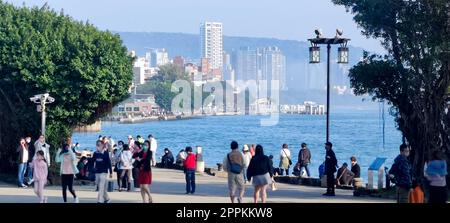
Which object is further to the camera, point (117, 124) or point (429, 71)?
point (117, 124)

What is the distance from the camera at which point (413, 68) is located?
26.7 metres

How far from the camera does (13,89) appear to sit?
3094cm

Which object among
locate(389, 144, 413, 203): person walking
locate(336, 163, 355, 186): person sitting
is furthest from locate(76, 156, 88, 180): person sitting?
locate(389, 144, 413, 203): person walking

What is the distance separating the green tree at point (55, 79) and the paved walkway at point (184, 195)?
2.45 meters

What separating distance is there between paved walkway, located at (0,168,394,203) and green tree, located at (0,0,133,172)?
2.45m

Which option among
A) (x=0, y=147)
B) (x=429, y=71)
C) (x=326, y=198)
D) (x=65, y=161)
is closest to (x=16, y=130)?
(x=0, y=147)

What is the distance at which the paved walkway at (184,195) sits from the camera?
77.8 ft

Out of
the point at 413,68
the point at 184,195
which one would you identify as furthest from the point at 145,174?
the point at 413,68

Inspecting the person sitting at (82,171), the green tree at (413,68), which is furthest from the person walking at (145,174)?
the person sitting at (82,171)

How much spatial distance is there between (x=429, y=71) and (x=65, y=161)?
34.4 ft

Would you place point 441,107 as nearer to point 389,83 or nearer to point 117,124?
point 389,83

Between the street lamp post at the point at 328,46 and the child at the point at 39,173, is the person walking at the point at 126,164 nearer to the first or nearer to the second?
the child at the point at 39,173

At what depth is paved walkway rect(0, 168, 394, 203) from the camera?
2372 cm

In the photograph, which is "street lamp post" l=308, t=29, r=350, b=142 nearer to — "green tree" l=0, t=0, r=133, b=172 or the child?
"green tree" l=0, t=0, r=133, b=172
